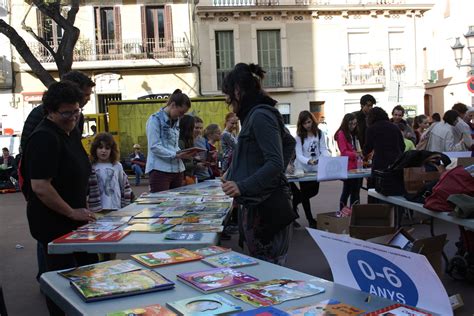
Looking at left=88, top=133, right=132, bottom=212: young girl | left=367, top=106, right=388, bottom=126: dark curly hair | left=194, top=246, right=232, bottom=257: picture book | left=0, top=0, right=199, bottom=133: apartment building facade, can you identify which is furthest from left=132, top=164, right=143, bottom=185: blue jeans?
left=194, top=246, right=232, bottom=257: picture book

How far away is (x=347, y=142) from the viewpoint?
727cm

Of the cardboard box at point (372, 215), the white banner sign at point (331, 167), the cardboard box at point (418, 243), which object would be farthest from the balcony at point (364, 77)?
the cardboard box at point (418, 243)

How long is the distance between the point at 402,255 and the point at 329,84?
22.3m

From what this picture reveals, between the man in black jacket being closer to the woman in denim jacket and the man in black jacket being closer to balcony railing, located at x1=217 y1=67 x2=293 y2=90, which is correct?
the woman in denim jacket

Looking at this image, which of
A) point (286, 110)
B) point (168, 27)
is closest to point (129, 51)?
point (168, 27)

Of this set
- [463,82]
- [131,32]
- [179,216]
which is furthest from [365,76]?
[179,216]

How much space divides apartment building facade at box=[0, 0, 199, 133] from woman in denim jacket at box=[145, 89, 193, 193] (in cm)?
1692

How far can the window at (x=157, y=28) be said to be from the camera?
21.5m

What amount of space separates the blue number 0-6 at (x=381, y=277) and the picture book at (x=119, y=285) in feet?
2.17

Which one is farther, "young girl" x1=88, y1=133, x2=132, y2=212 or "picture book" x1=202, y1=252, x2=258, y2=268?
"young girl" x1=88, y1=133, x2=132, y2=212

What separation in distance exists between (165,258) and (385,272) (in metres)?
0.99

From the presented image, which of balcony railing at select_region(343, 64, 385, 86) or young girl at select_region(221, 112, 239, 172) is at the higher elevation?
balcony railing at select_region(343, 64, 385, 86)

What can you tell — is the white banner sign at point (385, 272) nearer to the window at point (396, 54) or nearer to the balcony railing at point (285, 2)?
the balcony railing at point (285, 2)

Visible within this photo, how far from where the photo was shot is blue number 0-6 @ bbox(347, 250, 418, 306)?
1.48 m
